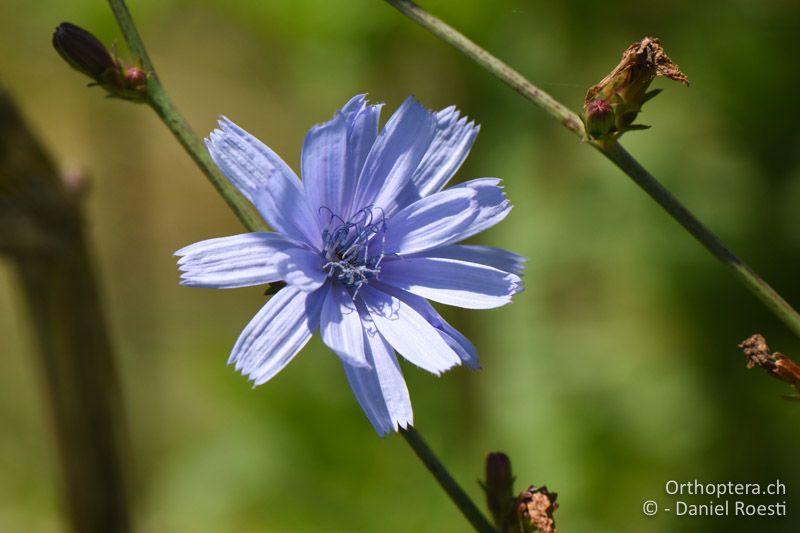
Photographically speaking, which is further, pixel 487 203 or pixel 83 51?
pixel 83 51

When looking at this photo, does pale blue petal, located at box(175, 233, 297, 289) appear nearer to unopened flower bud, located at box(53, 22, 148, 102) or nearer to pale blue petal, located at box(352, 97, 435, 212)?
pale blue petal, located at box(352, 97, 435, 212)

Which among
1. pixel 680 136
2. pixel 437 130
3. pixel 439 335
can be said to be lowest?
pixel 439 335

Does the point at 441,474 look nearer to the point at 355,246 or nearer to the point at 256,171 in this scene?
the point at 355,246

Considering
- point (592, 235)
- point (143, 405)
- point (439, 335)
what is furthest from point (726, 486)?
point (143, 405)

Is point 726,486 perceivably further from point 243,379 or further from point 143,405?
point 143,405

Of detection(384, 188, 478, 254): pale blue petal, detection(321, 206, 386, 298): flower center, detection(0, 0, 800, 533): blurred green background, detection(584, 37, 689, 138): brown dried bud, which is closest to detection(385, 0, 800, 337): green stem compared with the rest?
detection(584, 37, 689, 138): brown dried bud

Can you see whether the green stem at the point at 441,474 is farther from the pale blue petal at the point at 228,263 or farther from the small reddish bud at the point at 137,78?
the small reddish bud at the point at 137,78

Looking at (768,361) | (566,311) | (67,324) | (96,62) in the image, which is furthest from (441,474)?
(566,311)

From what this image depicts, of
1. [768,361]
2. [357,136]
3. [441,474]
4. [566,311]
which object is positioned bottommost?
[441,474]
